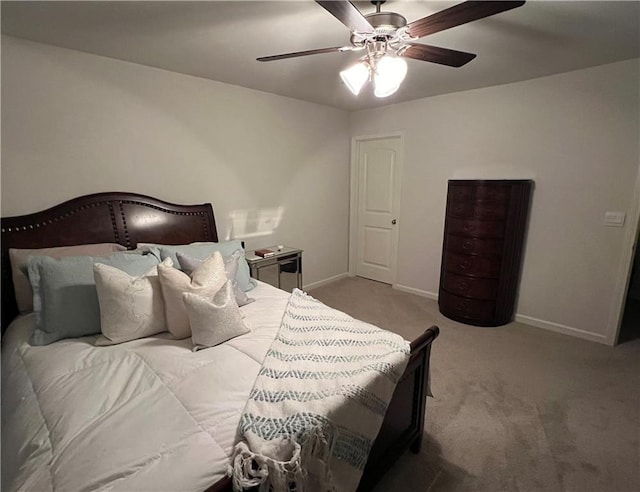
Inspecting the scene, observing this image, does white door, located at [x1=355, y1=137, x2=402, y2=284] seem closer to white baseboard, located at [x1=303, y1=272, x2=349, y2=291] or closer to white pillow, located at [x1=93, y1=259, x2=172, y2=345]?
white baseboard, located at [x1=303, y1=272, x2=349, y2=291]

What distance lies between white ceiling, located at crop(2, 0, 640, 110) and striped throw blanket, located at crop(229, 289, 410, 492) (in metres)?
1.72

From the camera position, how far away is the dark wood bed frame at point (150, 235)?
4.92 feet

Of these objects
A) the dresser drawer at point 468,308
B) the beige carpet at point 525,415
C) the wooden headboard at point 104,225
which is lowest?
the beige carpet at point 525,415

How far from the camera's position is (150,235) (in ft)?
8.32

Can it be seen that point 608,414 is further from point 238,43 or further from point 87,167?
point 87,167

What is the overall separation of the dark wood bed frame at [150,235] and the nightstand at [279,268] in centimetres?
45

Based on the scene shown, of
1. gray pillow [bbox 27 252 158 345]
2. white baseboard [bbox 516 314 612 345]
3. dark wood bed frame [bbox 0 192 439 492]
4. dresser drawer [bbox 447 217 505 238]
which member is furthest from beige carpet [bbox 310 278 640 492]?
gray pillow [bbox 27 252 158 345]

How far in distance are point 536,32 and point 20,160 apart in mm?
3377

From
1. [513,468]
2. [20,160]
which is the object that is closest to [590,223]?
[513,468]

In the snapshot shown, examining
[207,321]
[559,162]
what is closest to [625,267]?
[559,162]

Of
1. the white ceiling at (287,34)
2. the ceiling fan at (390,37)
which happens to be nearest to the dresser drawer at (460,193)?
the white ceiling at (287,34)

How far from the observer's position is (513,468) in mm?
1605

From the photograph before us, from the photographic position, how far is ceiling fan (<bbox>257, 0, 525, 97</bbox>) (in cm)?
115

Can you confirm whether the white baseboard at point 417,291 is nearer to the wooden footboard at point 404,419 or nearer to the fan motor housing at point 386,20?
the wooden footboard at point 404,419
